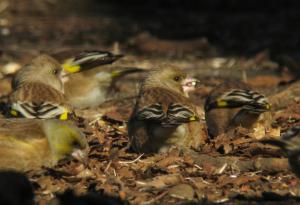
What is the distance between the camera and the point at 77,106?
12.2 metres

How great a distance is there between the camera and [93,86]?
1256 centimetres

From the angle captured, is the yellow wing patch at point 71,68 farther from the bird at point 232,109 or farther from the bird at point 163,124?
the bird at point 163,124

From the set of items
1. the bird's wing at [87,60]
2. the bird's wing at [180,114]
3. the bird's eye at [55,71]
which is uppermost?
the bird's wing at [87,60]

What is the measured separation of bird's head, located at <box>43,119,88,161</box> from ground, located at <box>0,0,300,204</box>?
171 millimetres

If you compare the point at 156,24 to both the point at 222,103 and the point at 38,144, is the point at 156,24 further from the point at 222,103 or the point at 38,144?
the point at 38,144

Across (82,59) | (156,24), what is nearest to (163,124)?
(82,59)

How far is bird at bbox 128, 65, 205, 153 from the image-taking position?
8.53 meters

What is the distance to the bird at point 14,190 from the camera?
19.2 ft

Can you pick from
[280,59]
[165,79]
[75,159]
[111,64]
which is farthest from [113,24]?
[75,159]

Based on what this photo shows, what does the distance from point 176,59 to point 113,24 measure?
19.5 feet

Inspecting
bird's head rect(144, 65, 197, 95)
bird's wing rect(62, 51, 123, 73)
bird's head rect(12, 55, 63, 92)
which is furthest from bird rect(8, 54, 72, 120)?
bird's head rect(144, 65, 197, 95)

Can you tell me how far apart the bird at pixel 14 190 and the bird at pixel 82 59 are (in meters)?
6.11

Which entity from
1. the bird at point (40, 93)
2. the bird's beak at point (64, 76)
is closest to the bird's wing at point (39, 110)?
the bird at point (40, 93)

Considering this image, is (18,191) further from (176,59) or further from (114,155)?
(176,59)
